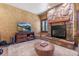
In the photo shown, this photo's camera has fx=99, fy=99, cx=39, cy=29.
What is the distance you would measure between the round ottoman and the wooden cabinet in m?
0.24

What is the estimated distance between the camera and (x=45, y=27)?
2357 mm

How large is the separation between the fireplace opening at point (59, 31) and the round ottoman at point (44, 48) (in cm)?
28

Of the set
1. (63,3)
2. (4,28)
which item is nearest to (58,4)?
(63,3)

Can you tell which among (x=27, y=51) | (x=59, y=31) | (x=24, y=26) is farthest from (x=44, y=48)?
(x=24, y=26)

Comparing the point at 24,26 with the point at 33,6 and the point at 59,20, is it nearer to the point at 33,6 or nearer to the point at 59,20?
the point at 33,6

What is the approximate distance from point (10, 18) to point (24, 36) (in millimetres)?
525

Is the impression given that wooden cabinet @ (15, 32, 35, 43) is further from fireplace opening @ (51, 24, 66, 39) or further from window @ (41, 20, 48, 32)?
fireplace opening @ (51, 24, 66, 39)

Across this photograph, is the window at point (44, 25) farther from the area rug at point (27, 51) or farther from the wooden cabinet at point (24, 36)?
the area rug at point (27, 51)

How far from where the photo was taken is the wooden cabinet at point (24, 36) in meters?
2.31

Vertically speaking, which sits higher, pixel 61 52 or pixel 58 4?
pixel 58 4

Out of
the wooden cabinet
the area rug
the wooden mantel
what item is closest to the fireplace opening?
the wooden mantel

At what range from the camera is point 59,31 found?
2.35m

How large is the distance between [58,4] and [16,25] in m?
1.08

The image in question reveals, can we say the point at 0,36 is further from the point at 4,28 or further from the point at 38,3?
the point at 38,3
